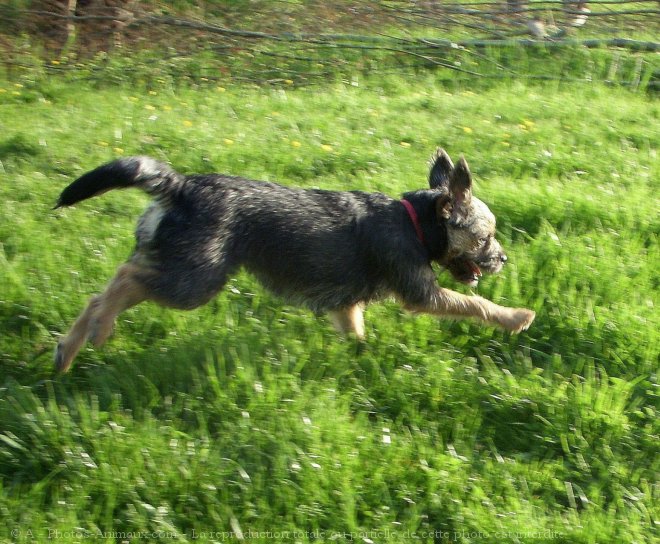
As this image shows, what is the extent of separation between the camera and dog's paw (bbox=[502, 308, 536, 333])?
5.23m

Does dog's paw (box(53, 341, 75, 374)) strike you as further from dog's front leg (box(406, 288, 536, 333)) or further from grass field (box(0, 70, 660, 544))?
dog's front leg (box(406, 288, 536, 333))

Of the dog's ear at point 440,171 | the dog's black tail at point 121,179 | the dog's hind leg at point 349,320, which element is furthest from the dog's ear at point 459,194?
the dog's black tail at point 121,179

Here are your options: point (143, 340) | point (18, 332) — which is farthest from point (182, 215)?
point (18, 332)

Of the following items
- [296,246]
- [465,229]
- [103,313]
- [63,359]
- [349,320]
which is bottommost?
[63,359]

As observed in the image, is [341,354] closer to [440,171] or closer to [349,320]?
[349,320]

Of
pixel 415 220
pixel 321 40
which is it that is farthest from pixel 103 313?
pixel 321 40

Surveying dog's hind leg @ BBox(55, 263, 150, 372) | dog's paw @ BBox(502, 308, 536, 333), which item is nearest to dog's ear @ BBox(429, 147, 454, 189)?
dog's paw @ BBox(502, 308, 536, 333)

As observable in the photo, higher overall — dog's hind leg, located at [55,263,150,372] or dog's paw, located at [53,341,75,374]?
dog's hind leg, located at [55,263,150,372]

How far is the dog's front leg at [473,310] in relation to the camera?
519 cm

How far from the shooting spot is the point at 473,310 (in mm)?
5207

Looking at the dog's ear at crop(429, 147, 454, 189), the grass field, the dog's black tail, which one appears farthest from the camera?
the dog's ear at crop(429, 147, 454, 189)

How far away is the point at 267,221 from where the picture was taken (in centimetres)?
495

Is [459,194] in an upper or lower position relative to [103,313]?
upper

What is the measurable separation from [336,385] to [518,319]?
1262 mm
